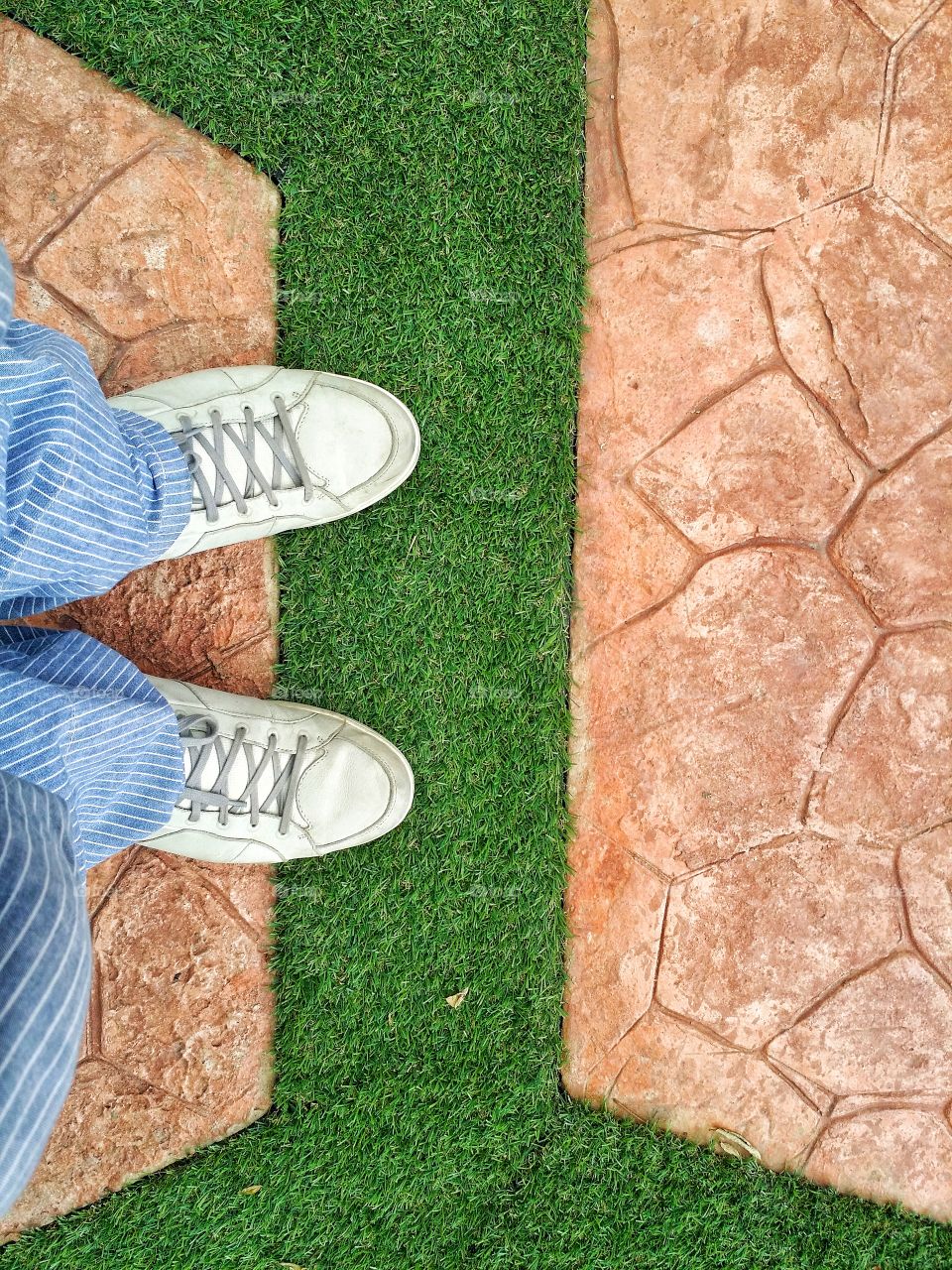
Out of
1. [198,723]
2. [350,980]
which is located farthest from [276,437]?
[350,980]

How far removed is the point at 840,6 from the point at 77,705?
7.79ft

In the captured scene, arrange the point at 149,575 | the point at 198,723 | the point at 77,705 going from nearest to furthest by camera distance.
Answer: the point at 77,705
the point at 198,723
the point at 149,575

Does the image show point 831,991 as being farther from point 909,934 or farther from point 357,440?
point 357,440

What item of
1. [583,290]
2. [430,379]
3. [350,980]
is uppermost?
[583,290]

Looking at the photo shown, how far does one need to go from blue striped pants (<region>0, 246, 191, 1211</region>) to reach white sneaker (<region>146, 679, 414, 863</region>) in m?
0.27

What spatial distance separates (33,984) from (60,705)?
0.52 metres

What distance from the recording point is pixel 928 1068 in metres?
2.21

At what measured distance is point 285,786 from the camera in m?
2.17

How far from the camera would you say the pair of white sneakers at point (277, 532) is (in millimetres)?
2084

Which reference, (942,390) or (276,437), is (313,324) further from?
(942,390)

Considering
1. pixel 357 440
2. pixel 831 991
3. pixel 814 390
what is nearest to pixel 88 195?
pixel 357 440

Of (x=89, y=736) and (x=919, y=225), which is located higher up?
(x=919, y=225)

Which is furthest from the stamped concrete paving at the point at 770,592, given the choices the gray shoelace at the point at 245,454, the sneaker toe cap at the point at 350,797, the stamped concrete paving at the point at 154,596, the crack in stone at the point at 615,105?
the stamped concrete paving at the point at 154,596

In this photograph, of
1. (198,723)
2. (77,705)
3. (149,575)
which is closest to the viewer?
(77,705)
